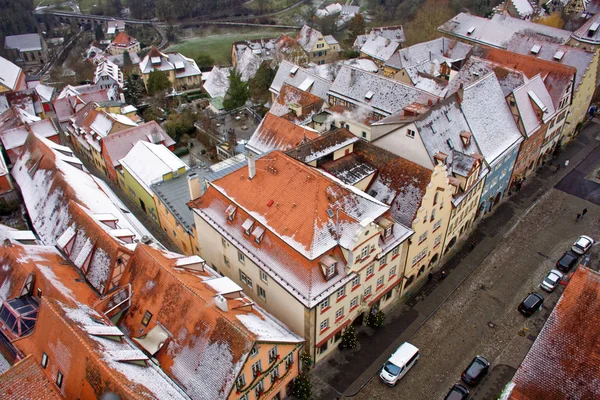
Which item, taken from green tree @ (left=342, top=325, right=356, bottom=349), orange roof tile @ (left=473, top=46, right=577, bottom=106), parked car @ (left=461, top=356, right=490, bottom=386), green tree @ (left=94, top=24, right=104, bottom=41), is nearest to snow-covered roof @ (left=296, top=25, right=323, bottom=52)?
orange roof tile @ (left=473, top=46, right=577, bottom=106)

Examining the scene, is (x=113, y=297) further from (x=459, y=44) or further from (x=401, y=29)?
(x=401, y=29)

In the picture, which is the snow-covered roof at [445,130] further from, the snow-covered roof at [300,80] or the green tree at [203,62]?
the green tree at [203,62]

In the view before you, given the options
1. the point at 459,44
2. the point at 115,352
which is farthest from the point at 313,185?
the point at 459,44

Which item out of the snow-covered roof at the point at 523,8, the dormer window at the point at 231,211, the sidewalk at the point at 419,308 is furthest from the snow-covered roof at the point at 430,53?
the dormer window at the point at 231,211

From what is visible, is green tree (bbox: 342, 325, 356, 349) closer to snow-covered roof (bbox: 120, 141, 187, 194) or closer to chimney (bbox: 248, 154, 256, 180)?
chimney (bbox: 248, 154, 256, 180)

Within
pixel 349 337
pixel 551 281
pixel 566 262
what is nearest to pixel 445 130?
pixel 551 281

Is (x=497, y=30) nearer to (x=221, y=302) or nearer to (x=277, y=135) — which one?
(x=277, y=135)
